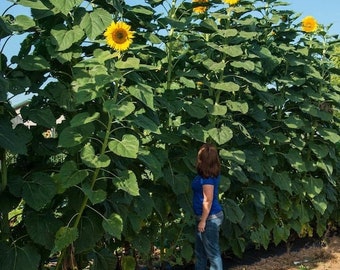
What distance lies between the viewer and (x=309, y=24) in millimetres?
5379

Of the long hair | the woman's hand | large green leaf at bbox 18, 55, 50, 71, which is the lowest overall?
the woman's hand

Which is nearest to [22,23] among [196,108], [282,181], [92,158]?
[92,158]

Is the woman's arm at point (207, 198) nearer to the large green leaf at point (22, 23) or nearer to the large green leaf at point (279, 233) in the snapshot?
the large green leaf at point (22, 23)

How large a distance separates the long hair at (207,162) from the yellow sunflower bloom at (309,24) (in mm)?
2098

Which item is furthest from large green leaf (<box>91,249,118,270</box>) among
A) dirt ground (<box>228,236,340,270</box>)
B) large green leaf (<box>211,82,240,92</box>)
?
dirt ground (<box>228,236,340,270</box>)

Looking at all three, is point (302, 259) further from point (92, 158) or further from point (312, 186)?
point (92, 158)

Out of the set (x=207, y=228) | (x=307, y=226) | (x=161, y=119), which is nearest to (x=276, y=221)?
(x=307, y=226)

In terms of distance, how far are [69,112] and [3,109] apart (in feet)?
1.69

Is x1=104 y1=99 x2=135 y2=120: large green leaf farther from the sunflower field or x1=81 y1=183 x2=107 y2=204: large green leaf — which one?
x1=81 y1=183 x2=107 y2=204: large green leaf

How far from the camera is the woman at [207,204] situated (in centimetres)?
390

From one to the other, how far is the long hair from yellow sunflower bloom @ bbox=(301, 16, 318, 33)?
210 centimetres

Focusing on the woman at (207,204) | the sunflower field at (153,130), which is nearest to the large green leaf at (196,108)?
the sunflower field at (153,130)

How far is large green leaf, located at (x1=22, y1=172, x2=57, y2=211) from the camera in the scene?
3.04 metres

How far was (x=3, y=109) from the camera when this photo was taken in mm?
3061
